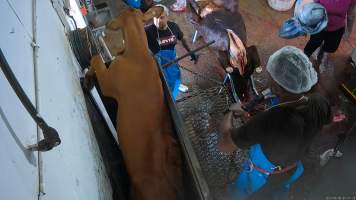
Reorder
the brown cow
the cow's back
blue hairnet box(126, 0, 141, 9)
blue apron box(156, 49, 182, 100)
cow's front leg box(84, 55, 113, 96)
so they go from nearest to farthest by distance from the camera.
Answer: the brown cow < cow's front leg box(84, 55, 113, 96) < blue apron box(156, 49, 182, 100) < the cow's back < blue hairnet box(126, 0, 141, 9)

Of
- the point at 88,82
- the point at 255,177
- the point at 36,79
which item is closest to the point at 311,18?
the point at 255,177

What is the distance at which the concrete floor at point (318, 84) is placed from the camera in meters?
4.32

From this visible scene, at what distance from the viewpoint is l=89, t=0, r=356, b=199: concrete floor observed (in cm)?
432

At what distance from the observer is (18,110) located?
46.2 inches

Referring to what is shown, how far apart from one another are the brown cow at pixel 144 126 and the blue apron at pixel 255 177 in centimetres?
103

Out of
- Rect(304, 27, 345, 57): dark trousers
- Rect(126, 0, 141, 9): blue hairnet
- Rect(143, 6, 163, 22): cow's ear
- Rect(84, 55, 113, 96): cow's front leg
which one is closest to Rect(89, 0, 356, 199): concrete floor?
Rect(304, 27, 345, 57): dark trousers

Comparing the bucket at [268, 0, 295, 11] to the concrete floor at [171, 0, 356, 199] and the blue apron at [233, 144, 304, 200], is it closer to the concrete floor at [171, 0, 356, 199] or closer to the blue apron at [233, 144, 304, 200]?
the concrete floor at [171, 0, 356, 199]

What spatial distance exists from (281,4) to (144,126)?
514cm

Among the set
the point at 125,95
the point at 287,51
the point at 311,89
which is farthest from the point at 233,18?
the point at 125,95

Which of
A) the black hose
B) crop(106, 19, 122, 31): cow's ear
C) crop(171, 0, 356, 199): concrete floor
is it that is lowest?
crop(171, 0, 356, 199): concrete floor

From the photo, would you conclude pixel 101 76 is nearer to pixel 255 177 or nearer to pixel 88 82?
pixel 88 82

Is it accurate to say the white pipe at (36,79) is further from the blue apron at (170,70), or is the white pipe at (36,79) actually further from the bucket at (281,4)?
the bucket at (281,4)

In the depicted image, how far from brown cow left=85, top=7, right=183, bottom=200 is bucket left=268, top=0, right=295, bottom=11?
4.87 m

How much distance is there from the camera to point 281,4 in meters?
6.48
